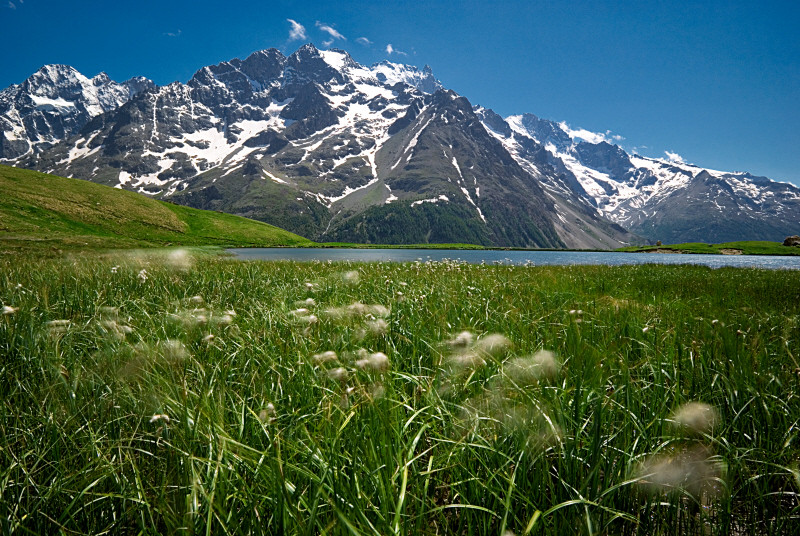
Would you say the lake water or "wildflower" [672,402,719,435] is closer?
"wildflower" [672,402,719,435]

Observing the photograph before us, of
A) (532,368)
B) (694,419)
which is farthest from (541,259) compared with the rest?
(694,419)

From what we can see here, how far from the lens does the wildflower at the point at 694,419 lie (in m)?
2.25

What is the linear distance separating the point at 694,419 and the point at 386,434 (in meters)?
2.12

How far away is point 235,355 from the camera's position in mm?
3484

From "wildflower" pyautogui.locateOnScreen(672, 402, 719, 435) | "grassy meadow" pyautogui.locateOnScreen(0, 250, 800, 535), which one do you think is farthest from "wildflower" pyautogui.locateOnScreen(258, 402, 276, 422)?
"wildflower" pyautogui.locateOnScreen(672, 402, 719, 435)

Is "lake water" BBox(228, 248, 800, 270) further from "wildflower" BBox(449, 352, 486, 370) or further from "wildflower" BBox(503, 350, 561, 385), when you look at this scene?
"wildflower" BBox(449, 352, 486, 370)

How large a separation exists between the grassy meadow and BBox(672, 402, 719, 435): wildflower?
0.02 m

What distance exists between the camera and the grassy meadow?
1.60m

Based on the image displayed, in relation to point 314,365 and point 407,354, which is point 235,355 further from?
point 407,354

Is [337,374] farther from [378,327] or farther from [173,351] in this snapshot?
[173,351]

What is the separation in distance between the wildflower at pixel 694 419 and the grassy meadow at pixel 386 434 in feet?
0.06

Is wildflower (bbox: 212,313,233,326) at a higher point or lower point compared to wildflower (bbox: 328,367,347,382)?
higher

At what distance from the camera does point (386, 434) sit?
1791 mm

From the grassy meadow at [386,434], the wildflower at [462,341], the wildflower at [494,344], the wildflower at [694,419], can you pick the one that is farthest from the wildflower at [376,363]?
the wildflower at [694,419]
